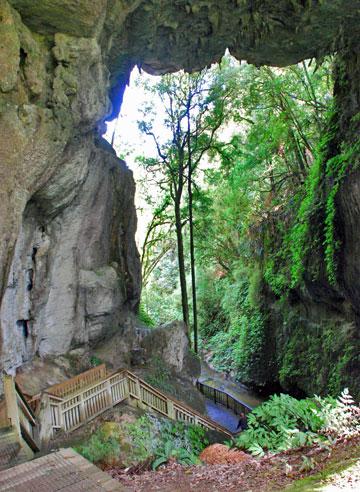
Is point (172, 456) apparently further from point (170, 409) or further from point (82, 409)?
point (170, 409)

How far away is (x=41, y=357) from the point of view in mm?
11156

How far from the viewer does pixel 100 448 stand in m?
7.59

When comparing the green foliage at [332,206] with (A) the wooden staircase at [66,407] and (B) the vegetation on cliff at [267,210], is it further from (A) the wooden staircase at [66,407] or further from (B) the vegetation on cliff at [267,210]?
(A) the wooden staircase at [66,407]

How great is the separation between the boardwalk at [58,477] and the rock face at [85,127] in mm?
4335

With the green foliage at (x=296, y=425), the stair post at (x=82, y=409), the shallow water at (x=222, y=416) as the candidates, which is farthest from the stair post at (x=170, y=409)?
the shallow water at (x=222, y=416)

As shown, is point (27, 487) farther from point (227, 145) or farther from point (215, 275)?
point (215, 275)

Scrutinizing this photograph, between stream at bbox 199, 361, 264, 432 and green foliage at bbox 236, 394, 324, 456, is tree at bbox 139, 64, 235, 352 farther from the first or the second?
green foliage at bbox 236, 394, 324, 456

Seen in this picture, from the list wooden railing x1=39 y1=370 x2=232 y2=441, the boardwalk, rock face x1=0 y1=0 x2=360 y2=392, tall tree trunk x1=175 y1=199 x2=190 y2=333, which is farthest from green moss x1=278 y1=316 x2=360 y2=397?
the boardwalk

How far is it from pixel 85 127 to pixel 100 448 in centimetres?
761

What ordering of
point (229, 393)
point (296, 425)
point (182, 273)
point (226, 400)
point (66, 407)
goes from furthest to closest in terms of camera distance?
point (182, 273), point (229, 393), point (226, 400), point (66, 407), point (296, 425)

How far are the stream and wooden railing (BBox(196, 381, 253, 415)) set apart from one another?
17 cm

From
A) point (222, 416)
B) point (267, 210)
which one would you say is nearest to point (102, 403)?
point (222, 416)

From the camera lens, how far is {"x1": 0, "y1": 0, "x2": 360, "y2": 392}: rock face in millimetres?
7887

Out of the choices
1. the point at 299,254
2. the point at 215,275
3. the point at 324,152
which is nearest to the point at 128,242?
the point at 299,254
